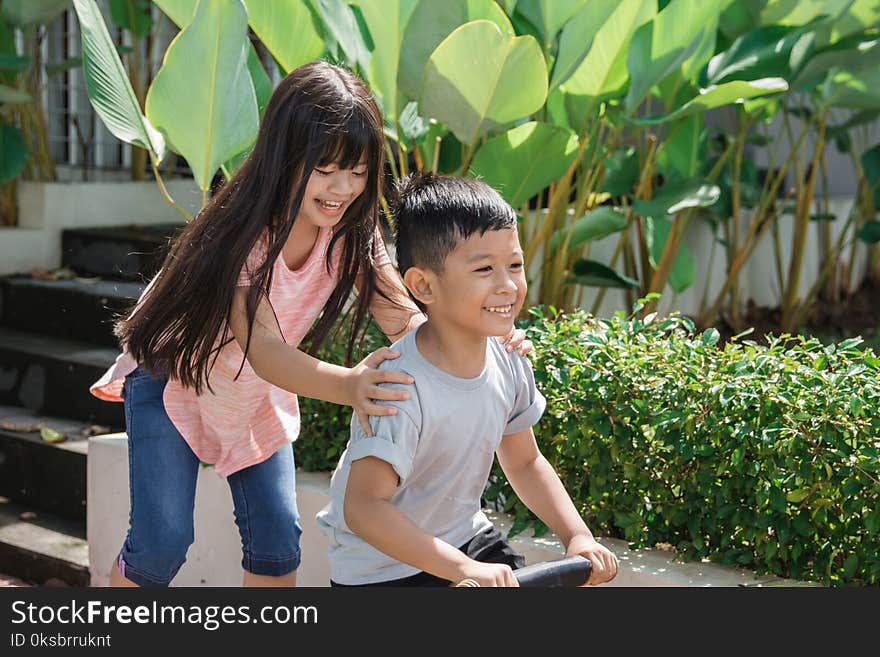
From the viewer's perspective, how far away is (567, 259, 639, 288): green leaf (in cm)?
427

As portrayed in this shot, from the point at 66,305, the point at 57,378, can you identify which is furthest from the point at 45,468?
the point at 66,305

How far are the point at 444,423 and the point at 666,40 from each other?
2190 millimetres

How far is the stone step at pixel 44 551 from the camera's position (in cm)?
371

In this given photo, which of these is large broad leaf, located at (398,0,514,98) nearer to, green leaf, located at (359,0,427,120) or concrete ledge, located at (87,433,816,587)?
green leaf, located at (359,0,427,120)

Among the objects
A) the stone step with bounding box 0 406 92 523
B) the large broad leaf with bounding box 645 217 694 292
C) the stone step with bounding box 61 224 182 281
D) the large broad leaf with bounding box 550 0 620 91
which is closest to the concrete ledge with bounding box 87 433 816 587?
the stone step with bounding box 0 406 92 523

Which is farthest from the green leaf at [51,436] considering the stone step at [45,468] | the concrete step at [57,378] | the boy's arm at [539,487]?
the boy's arm at [539,487]

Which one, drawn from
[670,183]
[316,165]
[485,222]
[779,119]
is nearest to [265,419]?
[316,165]

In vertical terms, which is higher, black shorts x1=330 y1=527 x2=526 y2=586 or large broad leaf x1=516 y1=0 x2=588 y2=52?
large broad leaf x1=516 y1=0 x2=588 y2=52

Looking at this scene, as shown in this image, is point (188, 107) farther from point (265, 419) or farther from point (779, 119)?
point (779, 119)

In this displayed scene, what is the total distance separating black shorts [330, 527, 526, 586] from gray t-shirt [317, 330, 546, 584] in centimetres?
1

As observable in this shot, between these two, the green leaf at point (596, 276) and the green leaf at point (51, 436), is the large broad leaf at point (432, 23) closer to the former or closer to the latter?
the green leaf at point (596, 276)

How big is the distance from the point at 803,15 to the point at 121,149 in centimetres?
402

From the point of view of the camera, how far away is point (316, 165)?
2.28m

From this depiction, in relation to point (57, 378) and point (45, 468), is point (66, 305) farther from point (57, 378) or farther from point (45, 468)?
point (45, 468)
